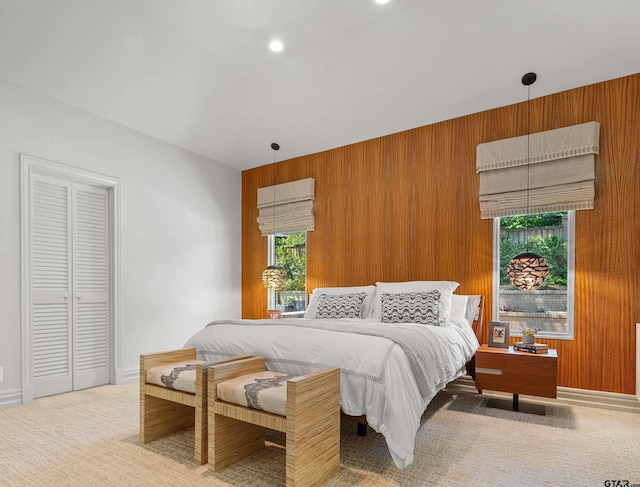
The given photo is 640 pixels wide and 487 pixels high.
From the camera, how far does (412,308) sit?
347 centimetres

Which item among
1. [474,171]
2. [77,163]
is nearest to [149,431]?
[77,163]

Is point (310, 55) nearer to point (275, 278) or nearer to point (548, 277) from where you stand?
point (275, 278)

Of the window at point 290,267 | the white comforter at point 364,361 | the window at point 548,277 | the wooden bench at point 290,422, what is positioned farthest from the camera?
the window at point 290,267

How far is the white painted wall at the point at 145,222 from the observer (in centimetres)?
344

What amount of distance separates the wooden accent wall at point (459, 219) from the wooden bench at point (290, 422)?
235 centimetres

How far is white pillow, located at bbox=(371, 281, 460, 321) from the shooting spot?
11.9ft

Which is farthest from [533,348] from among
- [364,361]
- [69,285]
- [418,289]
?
[69,285]

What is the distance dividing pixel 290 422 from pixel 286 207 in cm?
371

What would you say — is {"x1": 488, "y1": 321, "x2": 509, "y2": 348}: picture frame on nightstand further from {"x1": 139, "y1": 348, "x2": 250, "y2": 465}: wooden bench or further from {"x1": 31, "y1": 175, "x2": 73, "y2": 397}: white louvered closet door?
{"x1": 31, "y1": 175, "x2": 73, "y2": 397}: white louvered closet door

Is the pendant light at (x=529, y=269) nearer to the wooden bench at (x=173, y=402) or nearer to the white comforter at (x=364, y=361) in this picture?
the white comforter at (x=364, y=361)

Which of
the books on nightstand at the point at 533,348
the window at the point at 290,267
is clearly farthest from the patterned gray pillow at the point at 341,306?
Result: the books on nightstand at the point at 533,348

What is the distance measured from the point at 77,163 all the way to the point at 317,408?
3.38 meters

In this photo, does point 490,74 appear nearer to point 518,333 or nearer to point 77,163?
point 518,333

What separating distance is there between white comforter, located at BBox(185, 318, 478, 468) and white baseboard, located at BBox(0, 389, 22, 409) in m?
1.60
